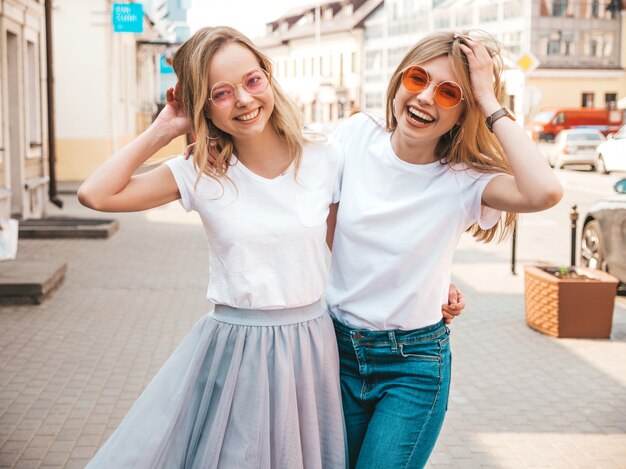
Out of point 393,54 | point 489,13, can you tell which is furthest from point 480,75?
point 393,54

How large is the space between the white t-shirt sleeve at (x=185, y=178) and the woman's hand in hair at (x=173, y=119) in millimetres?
97

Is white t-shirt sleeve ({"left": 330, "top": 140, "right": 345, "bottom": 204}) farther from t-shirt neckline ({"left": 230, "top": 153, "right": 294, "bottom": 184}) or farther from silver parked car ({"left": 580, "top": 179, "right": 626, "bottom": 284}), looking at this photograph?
silver parked car ({"left": 580, "top": 179, "right": 626, "bottom": 284})

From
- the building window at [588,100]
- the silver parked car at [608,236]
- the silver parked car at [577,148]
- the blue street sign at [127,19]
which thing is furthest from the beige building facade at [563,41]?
the silver parked car at [608,236]

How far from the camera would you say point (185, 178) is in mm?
2822

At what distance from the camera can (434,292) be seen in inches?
116

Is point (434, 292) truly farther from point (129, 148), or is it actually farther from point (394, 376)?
point (129, 148)

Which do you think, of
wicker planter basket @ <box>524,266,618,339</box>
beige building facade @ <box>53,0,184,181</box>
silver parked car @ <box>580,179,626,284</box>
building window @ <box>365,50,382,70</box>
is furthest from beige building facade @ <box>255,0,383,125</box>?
wicker planter basket @ <box>524,266,618,339</box>

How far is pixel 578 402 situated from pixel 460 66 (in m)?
3.87

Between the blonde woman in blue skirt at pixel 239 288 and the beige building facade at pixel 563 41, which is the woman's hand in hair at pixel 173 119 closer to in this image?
the blonde woman in blue skirt at pixel 239 288

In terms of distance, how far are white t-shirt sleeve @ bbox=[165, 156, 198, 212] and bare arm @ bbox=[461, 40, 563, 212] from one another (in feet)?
2.88

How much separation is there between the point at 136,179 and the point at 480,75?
1.08 m

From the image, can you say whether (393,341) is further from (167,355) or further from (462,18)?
(462,18)

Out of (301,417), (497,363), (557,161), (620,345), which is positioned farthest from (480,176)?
(557,161)

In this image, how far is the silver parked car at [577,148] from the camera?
3444cm
